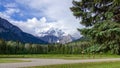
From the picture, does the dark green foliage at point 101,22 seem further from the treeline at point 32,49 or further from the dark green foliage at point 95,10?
the treeline at point 32,49

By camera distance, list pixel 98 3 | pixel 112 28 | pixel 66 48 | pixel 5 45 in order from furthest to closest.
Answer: pixel 66 48 < pixel 5 45 < pixel 98 3 < pixel 112 28

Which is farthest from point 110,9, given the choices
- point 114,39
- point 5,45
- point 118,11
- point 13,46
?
point 13,46

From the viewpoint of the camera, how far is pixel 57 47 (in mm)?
190250

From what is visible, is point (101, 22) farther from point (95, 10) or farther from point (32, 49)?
point (32, 49)

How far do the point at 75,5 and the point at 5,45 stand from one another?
118m

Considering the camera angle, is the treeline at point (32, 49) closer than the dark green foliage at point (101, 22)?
No

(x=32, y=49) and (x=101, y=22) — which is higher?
(x=32, y=49)

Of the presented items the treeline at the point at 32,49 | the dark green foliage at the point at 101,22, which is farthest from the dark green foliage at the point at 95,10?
the treeline at the point at 32,49

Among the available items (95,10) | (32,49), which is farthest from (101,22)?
(32,49)

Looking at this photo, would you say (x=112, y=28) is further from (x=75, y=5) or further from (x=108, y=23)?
(x=75, y=5)

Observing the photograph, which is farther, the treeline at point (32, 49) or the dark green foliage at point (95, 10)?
the treeline at point (32, 49)

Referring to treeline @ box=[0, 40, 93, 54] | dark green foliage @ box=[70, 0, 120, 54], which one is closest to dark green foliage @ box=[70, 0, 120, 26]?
dark green foliage @ box=[70, 0, 120, 54]

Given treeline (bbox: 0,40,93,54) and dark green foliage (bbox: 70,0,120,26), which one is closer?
dark green foliage (bbox: 70,0,120,26)

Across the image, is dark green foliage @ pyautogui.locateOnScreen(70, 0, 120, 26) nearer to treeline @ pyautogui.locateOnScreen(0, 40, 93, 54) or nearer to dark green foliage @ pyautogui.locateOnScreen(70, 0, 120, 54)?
dark green foliage @ pyautogui.locateOnScreen(70, 0, 120, 54)
